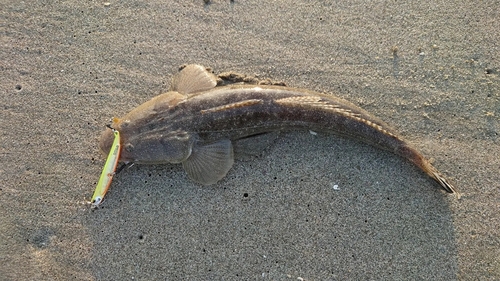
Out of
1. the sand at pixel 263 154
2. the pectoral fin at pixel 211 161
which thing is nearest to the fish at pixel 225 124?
the pectoral fin at pixel 211 161

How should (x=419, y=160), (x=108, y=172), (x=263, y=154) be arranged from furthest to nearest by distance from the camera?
(x=263, y=154) → (x=108, y=172) → (x=419, y=160)

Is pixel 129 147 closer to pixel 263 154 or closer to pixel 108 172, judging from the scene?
pixel 108 172

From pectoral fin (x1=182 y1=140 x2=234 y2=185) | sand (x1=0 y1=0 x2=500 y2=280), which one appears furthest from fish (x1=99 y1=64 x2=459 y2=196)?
sand (x1=0 y1=0 x2=500 y2=280)

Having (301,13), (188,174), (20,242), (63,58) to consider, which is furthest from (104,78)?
(301,13)

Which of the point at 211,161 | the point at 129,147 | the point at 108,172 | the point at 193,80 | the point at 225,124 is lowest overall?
the point at 108,172

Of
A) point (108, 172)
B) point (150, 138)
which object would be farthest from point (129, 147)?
point (108, 172)

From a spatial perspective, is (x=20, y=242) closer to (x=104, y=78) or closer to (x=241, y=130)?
(x=104, y=78)
